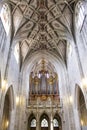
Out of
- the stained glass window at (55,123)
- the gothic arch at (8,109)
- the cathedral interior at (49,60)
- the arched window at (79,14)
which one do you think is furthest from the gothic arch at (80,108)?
the gothic arch at (8,109)

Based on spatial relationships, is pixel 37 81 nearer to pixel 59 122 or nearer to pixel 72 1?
pixel 59 122

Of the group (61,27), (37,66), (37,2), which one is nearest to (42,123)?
(37,66)

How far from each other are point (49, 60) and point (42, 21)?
20.1ft

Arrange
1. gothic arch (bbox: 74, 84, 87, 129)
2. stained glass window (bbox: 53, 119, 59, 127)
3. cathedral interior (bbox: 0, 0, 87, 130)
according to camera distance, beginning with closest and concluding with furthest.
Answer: cathedral interior (bbox: 0, 0, 87, 130), gothic arch (bbox: 74, 84, 87, 129), stained glass window (bbox: 53, 119, 59, 127)

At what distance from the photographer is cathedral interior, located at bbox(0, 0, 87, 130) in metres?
13.7

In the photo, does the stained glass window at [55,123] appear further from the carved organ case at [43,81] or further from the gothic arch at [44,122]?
the carved organ case at [43,81]

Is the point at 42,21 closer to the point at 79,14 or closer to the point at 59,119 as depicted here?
the point at 79,14

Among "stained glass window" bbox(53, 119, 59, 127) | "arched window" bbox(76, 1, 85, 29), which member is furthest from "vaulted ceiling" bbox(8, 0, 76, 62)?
"stained glass window" bbox(53, 119, 59, 127)

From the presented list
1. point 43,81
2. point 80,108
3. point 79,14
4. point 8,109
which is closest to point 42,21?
point 79,14

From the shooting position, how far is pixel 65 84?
58.5ft

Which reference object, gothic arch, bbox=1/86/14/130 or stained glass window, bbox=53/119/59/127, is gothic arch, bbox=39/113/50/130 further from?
gothic arch, bbox=1/86/14/130

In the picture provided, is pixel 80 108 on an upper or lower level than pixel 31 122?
upper

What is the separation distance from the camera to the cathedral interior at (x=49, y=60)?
44.8 ft

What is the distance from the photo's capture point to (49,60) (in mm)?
20812
